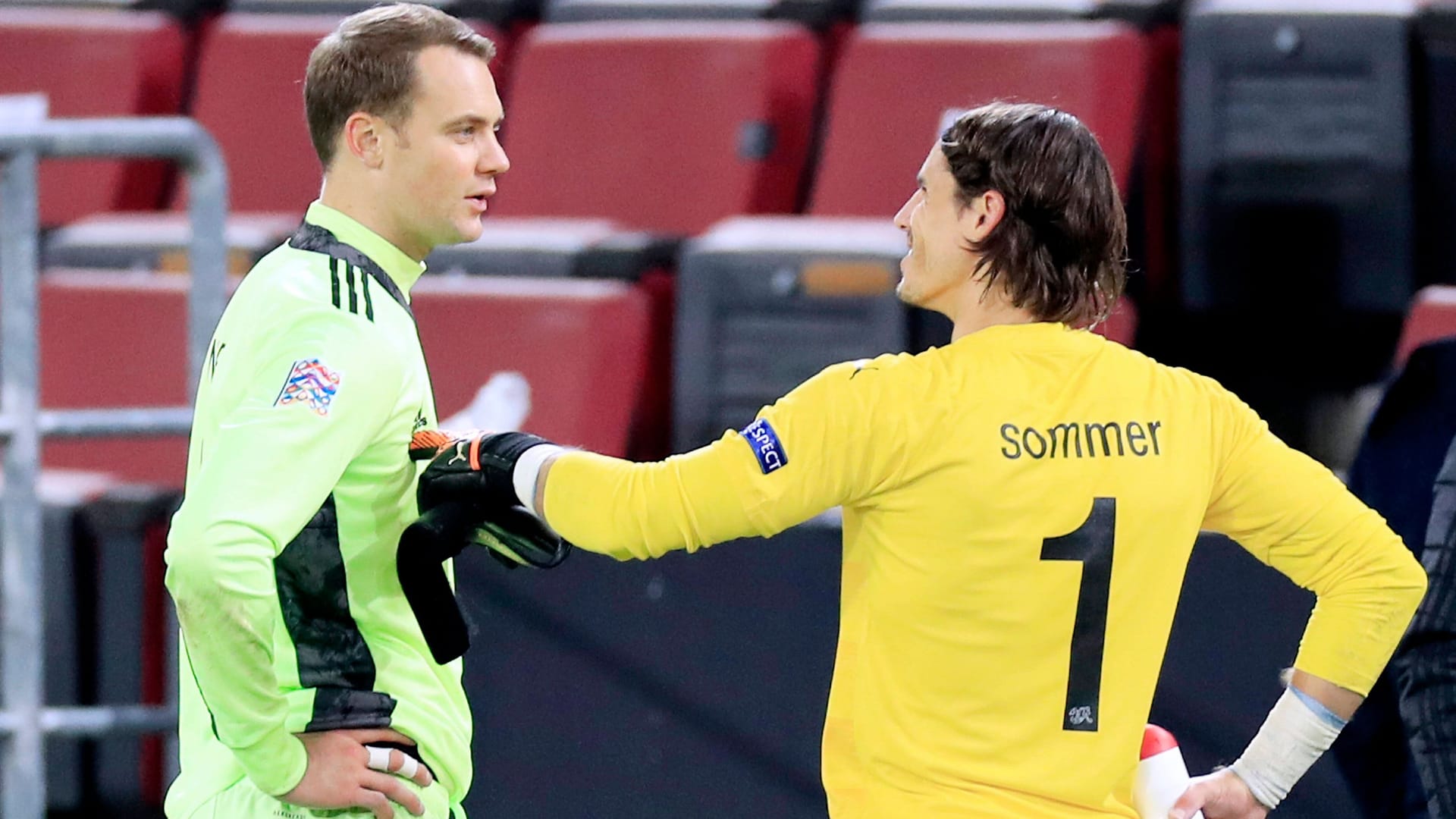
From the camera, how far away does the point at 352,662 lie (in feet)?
7.05

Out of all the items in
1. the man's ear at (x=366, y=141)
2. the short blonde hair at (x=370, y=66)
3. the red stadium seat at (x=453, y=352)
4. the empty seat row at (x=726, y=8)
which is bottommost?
the red stadium seat at (x=453, y=352)

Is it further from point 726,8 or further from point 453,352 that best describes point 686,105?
point 453,352

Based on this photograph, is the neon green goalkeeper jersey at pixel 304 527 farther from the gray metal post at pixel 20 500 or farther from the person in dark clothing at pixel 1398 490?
the person in dark clothing at pixel 1398 490

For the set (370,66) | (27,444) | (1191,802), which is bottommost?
(1191,802)

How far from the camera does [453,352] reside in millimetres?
4043

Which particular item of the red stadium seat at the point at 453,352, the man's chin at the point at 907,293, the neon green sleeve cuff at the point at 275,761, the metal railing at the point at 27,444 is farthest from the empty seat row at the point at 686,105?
the neon green sleeve cuff at the point at 275,761

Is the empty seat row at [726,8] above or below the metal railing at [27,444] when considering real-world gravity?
above

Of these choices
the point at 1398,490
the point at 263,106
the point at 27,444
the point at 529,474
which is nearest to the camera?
the point at 529,474

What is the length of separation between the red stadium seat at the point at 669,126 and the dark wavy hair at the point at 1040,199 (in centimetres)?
268

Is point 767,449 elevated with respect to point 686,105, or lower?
lower

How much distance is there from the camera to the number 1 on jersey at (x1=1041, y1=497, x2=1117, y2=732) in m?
1.97

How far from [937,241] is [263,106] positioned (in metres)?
3.52

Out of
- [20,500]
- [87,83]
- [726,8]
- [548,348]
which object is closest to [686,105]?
[726,8]

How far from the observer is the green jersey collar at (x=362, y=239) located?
2195 mm
